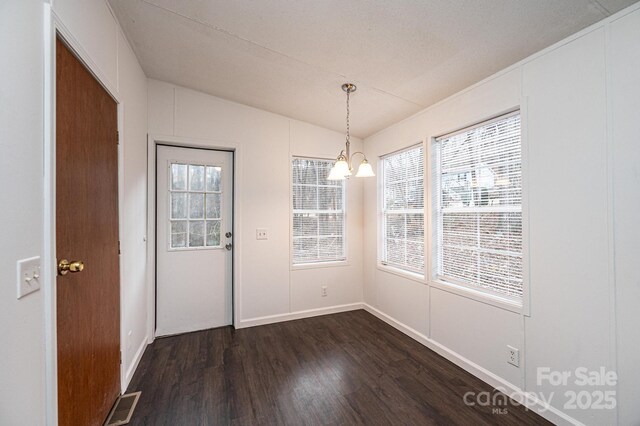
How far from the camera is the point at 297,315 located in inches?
143

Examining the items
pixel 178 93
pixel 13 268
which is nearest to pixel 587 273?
pixel 13 268

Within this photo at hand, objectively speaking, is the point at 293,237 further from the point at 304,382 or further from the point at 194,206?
the point at 304,382

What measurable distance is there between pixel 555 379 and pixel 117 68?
390cm

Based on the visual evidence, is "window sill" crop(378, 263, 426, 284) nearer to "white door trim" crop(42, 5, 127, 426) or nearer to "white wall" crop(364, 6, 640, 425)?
"white wall" crop(364, 6, 640, 425)

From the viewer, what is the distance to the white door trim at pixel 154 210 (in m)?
2.95

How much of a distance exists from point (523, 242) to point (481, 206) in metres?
0.46

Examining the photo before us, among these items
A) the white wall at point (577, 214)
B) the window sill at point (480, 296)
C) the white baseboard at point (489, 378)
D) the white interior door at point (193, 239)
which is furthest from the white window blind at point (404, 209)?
the white interior door at point (193, 239)

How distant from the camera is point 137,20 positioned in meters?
2.06

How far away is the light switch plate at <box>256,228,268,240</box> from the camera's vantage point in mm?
3457

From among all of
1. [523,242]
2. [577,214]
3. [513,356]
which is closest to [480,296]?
[513,356]

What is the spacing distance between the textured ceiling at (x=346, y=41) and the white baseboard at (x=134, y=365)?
2.79m

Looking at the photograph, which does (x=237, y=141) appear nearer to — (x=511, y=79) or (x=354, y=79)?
(x=354, y=79)

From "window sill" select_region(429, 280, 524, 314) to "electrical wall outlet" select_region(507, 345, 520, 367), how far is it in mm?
294

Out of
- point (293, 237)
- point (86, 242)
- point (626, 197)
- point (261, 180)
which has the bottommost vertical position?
point (293, 237)
